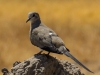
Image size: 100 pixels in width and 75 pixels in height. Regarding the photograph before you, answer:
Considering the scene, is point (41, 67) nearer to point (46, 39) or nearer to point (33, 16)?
point (46, 39)

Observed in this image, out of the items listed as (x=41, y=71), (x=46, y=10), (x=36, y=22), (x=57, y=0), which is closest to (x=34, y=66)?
(x=41, y=71)

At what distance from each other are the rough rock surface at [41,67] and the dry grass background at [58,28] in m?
6.80

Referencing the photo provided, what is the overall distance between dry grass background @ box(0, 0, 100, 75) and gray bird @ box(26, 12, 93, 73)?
6.61 meters

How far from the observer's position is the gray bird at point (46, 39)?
7.70m

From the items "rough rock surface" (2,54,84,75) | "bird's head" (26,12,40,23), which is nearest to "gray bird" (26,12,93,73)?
"bird's head" (26,12,40,23)

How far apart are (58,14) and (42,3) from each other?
1499mm

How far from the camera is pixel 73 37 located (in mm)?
16672

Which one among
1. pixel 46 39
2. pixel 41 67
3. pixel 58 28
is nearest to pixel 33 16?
pixel 46 39

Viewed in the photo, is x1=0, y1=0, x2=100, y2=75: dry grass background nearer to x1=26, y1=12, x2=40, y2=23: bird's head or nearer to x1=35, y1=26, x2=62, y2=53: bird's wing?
x1=26, y1=12, x2=40, y2=23: bird's head

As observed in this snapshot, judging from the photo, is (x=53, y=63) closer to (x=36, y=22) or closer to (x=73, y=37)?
(x=36, y=22)

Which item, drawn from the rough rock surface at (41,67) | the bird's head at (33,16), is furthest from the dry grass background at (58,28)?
the rough rock surface at (41,67)

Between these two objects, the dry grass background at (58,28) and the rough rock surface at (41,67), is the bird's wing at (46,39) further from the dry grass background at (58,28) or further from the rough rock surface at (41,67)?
the dry grass background at (58,28)

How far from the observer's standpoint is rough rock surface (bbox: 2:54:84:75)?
770cm

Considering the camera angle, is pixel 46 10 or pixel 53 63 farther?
pixel 46 10
